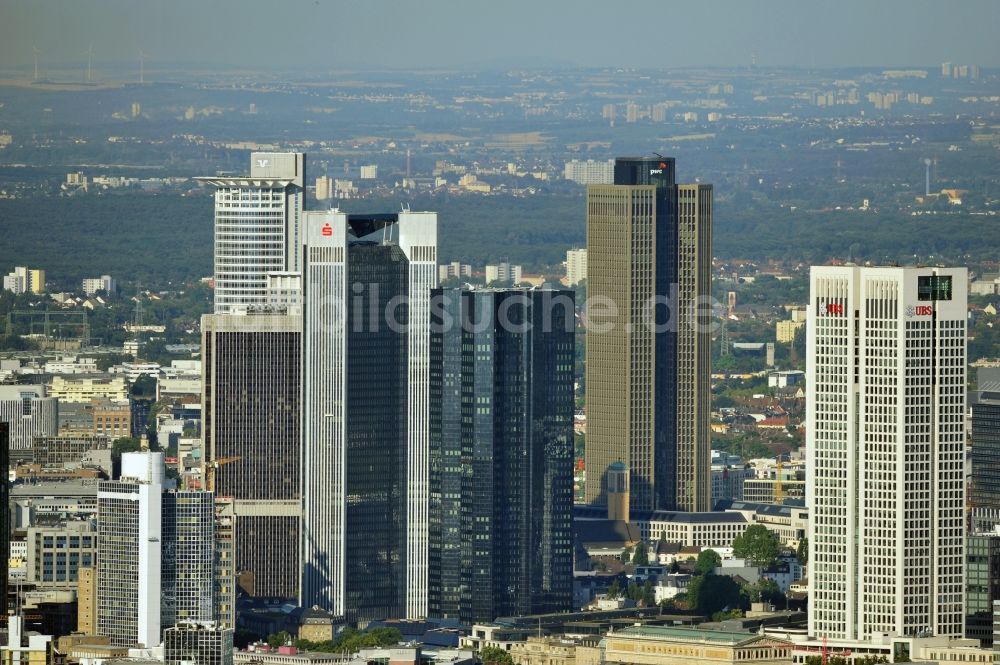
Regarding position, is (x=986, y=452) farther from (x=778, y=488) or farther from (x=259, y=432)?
(x=778, y=488)

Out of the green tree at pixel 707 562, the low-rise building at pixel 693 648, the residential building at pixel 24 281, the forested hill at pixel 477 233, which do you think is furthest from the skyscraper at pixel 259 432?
the residential building at pixel 24 281

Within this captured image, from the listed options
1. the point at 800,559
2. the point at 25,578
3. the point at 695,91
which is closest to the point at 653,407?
the point at 800,559

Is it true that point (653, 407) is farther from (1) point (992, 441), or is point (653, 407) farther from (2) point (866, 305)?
(2) point (866, 305)

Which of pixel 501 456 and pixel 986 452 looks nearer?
pixel 986 452

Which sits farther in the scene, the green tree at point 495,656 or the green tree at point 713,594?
the green tree at point 713,594

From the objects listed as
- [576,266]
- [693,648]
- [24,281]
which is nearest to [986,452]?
[693,648]

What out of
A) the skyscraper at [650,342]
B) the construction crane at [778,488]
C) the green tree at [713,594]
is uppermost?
the skyscraper at [650,342]

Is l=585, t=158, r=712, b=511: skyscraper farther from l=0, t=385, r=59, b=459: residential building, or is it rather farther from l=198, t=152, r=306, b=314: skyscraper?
l=0, t=385, r=59, b=459: residential building

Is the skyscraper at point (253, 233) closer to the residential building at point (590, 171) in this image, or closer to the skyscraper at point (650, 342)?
the skyscraper at point (650, 342)
